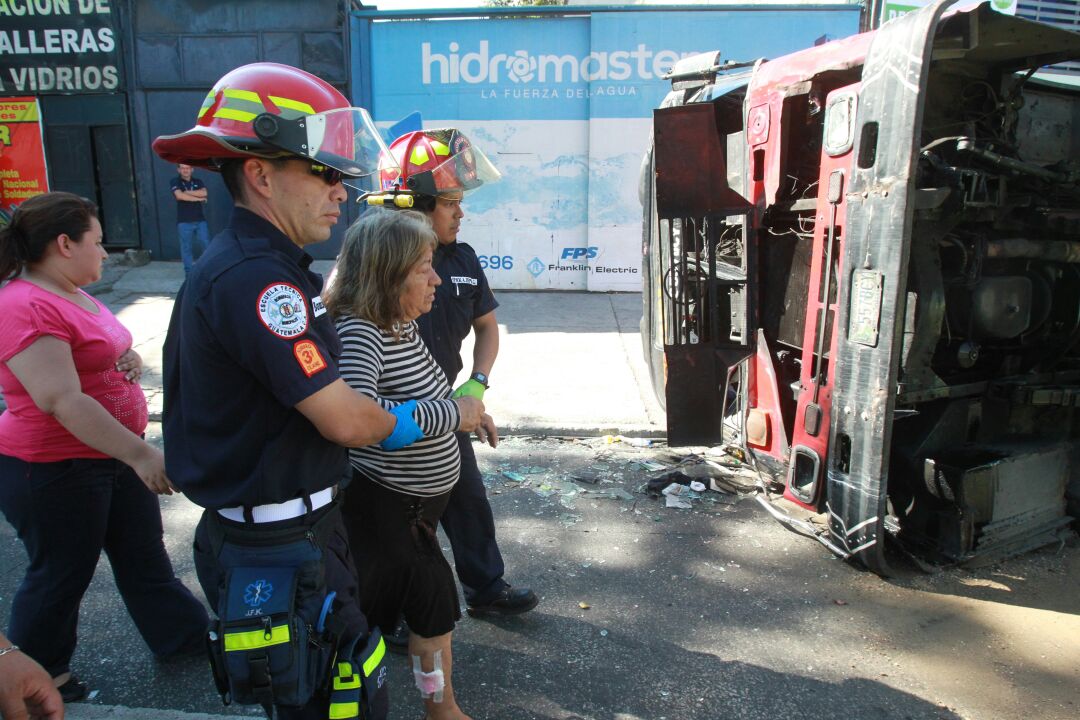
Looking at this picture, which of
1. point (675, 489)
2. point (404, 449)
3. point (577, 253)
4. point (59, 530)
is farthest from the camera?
point (577, 253)

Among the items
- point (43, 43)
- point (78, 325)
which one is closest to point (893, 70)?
point (78, 325)

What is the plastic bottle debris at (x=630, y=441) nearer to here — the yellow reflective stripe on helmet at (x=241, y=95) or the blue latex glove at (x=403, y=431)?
the blue latex glove at (x=403, y=431)

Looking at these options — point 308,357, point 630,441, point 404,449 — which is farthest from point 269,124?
point 630,441

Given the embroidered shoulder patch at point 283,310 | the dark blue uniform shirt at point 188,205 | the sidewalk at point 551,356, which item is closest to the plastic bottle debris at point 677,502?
the sidewalk at point 551,356

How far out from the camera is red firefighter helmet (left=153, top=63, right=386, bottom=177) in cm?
159

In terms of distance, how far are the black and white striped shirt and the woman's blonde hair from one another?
4 centimetres

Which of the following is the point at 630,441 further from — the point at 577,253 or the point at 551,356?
the point at 577,253

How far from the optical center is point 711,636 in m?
2.95

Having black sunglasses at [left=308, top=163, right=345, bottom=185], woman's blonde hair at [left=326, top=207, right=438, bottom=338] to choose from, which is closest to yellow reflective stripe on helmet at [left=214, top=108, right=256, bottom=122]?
black sunglasses at [left=308, top=163, right=345, bottom=185]

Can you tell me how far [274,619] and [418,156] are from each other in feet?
5.91

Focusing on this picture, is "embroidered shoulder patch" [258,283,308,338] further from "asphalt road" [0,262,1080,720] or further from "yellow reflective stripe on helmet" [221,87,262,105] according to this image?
"asphalt road" [0,262,1080,720]

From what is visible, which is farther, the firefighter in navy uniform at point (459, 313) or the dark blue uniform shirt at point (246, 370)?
the firefighter in navy uniform at point (459, 313)

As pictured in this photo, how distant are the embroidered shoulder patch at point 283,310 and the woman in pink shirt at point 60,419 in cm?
96

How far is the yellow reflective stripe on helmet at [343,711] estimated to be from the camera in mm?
1688
